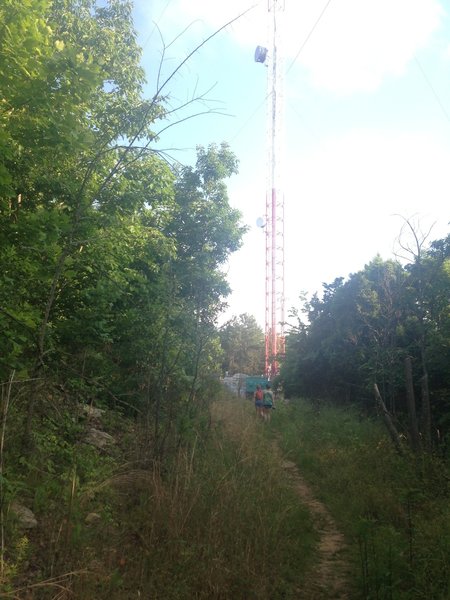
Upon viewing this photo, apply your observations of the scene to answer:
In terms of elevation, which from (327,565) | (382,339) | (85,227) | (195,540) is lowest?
(327,565)

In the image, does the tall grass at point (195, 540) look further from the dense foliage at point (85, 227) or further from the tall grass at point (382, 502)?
the dense foliage at point (85, 227)

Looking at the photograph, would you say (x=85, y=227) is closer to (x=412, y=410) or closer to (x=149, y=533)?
(x=149, y=533)

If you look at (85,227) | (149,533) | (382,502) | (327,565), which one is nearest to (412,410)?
(382,502)

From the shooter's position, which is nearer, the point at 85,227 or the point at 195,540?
the point at 195,540

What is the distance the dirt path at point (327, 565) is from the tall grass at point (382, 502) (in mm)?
144

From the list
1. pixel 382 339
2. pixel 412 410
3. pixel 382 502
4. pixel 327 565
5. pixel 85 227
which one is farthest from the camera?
pixel 382 339

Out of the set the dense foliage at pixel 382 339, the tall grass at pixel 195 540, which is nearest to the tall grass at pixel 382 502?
the tall grass at pixel 195 540

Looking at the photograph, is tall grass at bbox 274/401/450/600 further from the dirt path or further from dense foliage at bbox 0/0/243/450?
dense foliage at bbox 0/0/243/450

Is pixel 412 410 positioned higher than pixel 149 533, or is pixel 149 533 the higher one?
pixel 412 410

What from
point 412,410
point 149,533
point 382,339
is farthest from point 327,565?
point 382,339

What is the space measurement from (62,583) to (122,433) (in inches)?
149

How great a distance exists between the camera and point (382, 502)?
20.3 feet

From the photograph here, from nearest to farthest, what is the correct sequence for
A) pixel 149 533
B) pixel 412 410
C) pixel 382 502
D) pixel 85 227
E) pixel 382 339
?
1. pixel 149 533
2. pixel 85 227
3. pixel 382 502
4. pixel 412 410
5. pixel 382 339

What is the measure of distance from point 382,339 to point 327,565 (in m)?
6.00
